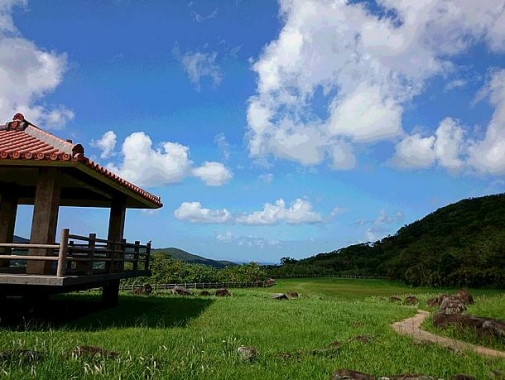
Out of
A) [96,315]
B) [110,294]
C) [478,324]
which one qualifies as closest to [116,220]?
[110,294]

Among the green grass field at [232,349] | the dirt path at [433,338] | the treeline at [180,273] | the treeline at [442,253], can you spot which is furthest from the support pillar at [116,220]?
the treeline at [442,253]

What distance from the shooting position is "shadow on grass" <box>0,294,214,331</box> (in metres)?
10.8

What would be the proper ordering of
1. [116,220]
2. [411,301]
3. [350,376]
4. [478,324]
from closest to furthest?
[350,376] < [478,324] < [116,220] < [411,301]

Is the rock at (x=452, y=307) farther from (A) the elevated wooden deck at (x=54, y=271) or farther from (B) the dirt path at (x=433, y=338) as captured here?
(A) the elevated wooden deck at (x=54, y=271)

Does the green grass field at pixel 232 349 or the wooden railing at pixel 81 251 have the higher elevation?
the wooden railing at pixel 81 251

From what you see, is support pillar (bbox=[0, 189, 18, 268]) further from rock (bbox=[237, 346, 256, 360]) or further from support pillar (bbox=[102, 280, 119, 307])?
rock (bbox=[237, 346, 256, 360])

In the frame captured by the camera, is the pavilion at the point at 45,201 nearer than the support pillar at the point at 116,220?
Yes

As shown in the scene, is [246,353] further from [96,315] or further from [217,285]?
[217,285]

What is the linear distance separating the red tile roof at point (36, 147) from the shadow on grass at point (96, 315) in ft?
11.5

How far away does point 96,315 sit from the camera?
42.0 feet

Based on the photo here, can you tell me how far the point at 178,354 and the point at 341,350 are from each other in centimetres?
289

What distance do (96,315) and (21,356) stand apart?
7.70 metres

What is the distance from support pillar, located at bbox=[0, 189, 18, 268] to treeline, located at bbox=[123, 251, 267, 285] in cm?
1622

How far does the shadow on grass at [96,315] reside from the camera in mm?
10766
